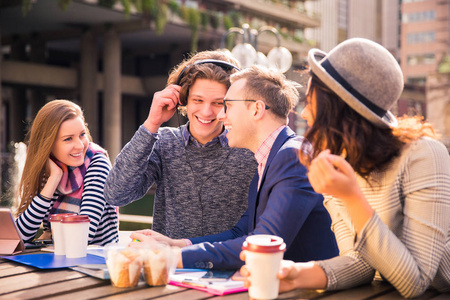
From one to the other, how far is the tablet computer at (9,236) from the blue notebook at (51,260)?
82 mm

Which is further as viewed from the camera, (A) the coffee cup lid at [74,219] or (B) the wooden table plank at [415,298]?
(A) the coffee cup lid at [74,219]

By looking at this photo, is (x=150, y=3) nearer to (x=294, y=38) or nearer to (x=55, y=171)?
(x=294, y=38)

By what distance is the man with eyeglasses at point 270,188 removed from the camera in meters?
2.18

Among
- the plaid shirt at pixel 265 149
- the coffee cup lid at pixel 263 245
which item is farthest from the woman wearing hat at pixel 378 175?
the plaid shirt at pixel 265 149

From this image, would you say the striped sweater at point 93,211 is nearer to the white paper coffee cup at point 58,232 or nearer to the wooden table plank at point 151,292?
the white paper coffee cup at point 58,232

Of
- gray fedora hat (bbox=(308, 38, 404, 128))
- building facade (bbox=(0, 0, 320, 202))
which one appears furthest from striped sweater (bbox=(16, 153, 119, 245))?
building facade (bbox=(0, 0, 320, 202))

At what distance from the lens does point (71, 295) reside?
1.86m

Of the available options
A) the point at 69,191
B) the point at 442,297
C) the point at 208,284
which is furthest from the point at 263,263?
the point at 69,191

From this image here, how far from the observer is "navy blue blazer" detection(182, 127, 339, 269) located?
217cm

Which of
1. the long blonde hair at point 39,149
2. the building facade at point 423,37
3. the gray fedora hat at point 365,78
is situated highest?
the building facade at point 423,37

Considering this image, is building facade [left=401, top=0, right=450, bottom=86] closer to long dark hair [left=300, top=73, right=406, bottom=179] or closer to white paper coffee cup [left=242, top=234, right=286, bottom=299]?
long dark hair [left=300, top=73, right=406, bottom=179]

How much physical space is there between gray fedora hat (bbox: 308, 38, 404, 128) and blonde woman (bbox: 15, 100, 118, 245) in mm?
1763

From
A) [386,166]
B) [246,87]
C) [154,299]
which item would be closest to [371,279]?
[386,166]

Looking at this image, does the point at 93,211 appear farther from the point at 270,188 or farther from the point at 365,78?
the point at 365,78
